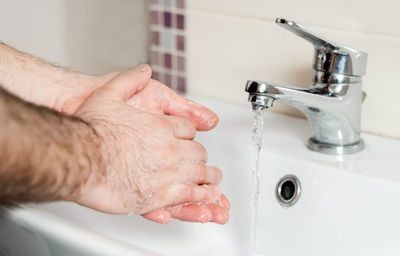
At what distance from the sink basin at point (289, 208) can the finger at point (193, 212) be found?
0.09 metres

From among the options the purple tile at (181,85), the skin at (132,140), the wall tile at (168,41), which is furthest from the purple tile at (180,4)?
the skin at (132,140)

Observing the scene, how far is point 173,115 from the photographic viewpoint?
0.76 m

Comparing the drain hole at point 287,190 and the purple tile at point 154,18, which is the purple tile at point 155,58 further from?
the drain hole at point 287,190

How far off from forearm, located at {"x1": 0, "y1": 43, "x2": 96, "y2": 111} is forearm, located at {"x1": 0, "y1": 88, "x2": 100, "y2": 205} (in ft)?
0.63

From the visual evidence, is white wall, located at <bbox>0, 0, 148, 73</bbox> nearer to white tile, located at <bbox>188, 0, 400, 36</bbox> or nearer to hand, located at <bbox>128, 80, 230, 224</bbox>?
white tile, located at <bbox>188, 0, 400, 36</bbox>

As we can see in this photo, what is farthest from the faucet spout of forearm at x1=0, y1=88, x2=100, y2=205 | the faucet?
forearm at x1=0, y1=88, x2=100, y2=205

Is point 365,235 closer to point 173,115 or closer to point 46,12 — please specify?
point 173,115

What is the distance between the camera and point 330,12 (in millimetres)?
841

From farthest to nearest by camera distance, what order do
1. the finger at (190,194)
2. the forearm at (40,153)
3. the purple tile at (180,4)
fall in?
1. the purple tile at (180,4)
2. the finger at (190,194)
3. the forearm at (40,153)

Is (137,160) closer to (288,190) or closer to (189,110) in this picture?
(189,110)

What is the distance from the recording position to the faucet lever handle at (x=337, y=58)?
0.74 metres

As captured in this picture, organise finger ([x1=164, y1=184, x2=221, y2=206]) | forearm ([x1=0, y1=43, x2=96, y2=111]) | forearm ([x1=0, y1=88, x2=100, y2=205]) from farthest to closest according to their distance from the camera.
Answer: forearm ([x1=0, y1=43, x2=96, y2=111]), finger ([x1=164, y1=184, x2=221, y2=206]), forearm ([x1=0, y1=88, x2=100, y2=205])

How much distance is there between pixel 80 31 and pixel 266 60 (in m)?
0.30

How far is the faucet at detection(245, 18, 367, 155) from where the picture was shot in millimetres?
724
